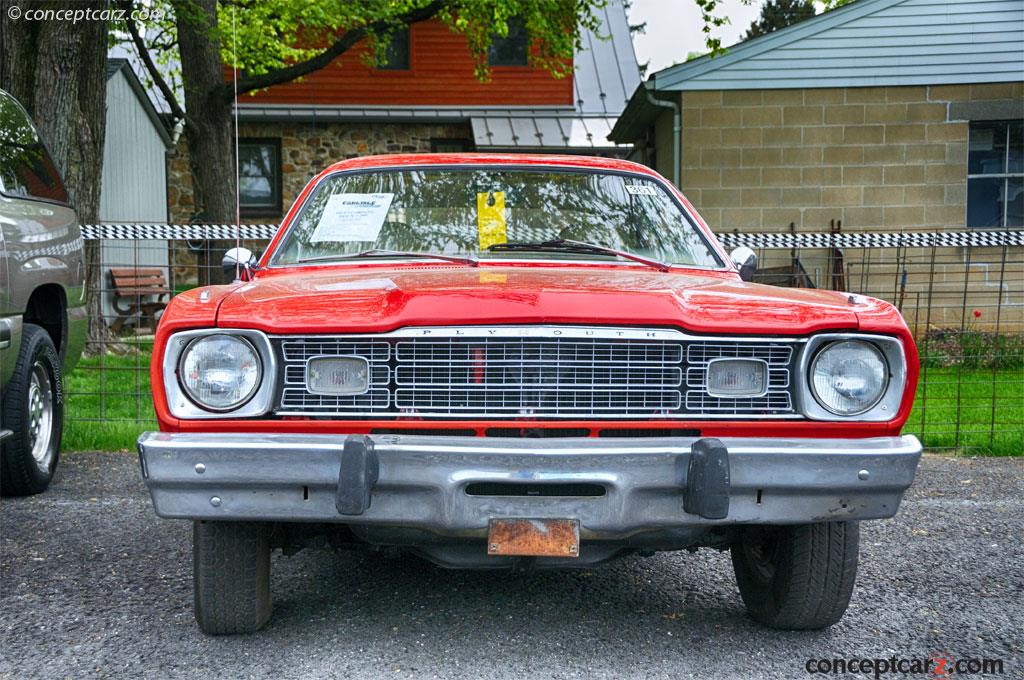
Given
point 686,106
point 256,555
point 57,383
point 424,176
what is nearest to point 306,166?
point 686,106

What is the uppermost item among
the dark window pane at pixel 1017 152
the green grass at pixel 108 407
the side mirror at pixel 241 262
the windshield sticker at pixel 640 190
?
the dark window pane at pixel 1017 152

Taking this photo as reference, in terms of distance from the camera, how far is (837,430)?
3.06m

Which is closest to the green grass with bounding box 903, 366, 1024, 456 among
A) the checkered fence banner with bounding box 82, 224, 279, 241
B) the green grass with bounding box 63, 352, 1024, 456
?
the green grass with bounding box 63, 352, 1024, 456

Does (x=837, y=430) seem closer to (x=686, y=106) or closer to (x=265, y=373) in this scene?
(x=265, y=373)

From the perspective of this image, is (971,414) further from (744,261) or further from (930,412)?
(744,261)

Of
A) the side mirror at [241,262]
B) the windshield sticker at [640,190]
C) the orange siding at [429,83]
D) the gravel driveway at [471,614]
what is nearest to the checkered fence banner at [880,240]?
the windshield sticker at [640,190]

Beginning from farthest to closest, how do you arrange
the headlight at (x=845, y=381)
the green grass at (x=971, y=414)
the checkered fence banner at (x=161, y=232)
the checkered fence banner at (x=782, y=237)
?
the checkered fence banner at (x=161, y=232)
the checkered fence banner at (x=782, y=237)
the green grass at (x=971, y=414)
the headlight at (x=845, y=381)

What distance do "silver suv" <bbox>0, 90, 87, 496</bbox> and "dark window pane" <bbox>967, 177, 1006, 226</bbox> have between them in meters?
10.8

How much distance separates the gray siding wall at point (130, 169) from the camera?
17.4 metres

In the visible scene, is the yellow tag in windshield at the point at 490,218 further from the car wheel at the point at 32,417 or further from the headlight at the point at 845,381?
the car wheel at the point at 32,417

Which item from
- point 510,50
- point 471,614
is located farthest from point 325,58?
point 471,614

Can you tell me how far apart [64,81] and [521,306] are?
28.1 ft

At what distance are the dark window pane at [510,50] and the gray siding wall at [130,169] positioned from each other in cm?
676

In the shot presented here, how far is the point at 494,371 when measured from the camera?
3.01 meters
